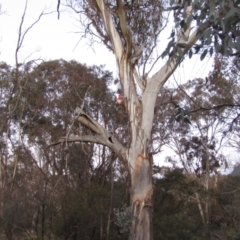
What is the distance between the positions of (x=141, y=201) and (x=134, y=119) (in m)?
1.40

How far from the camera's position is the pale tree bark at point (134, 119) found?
7758mm

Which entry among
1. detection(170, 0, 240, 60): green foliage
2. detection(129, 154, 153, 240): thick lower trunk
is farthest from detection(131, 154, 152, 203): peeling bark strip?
detection(170, 0, 240, 60): green foliage

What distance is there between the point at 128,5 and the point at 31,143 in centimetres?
1076

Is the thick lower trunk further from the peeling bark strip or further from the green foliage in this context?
the green foliage

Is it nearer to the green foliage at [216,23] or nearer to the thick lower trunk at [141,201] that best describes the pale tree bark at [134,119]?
the thick lower trunk at [141,201]

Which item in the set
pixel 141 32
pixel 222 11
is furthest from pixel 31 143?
pixel 222 11

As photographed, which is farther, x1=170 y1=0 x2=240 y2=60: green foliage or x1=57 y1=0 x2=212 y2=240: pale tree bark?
x1=57 y1=0 x2=212 y2=240: pale tree bark

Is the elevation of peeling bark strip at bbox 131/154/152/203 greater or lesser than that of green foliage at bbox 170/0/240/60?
greater

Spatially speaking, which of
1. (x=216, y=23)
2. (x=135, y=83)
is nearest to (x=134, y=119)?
(x=135, y=83)

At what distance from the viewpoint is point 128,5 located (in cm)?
893

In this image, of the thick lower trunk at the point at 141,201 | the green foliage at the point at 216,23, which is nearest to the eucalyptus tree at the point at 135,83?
the thick lower trunk at the point at 141,201

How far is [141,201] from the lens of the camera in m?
7.73

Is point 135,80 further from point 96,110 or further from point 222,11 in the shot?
point 96,110

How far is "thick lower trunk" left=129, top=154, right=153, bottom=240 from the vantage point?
7.69m
